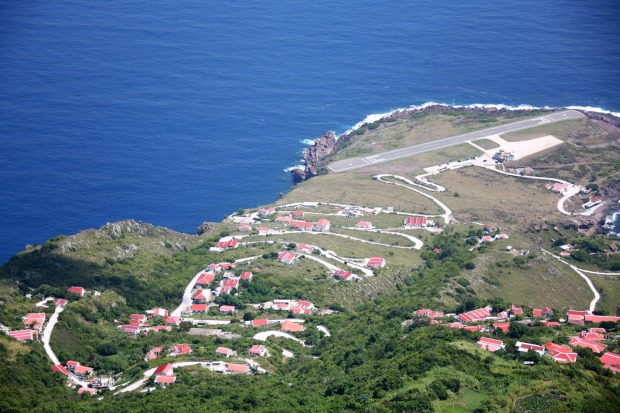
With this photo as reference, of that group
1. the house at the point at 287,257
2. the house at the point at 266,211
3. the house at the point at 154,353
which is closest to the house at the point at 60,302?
the house at the point at 154,353

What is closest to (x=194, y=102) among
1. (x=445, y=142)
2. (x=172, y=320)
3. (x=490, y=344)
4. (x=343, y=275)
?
(x=445, y=142)

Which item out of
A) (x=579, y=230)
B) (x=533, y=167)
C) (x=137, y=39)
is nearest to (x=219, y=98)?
(x=137, y=39)

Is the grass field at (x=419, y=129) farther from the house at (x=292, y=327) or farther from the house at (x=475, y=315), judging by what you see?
the house at (x=475, y=315)

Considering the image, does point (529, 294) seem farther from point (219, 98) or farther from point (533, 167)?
point (219, 98)

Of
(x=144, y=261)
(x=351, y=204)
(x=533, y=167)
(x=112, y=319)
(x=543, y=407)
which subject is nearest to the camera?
(x=543, y=407)

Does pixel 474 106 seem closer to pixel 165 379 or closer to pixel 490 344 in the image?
pixel 490 344
